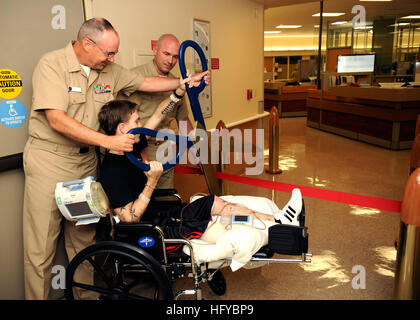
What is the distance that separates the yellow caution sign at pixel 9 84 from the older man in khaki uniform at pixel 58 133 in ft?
0.62

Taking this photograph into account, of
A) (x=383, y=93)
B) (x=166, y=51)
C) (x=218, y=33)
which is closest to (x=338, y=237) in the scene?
(x=166, y=51)

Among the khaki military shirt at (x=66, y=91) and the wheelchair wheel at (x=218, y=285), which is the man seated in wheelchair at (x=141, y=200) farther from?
the wheelchair wheel at (x=218, y=285)

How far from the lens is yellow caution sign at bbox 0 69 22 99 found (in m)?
1.94

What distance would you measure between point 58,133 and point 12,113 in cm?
32

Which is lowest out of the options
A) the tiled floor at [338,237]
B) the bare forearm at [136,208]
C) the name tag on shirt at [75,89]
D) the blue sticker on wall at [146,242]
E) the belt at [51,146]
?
the tiled floor at [338,237]

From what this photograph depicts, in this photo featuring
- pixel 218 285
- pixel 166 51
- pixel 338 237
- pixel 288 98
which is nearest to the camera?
pixel 218 285

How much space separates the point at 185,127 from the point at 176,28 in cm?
109

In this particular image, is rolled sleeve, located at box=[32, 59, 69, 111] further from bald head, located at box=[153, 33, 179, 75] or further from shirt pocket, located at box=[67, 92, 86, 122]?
bald head, located at box=[153, 33, 179, 75]

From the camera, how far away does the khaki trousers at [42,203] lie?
1.94 m

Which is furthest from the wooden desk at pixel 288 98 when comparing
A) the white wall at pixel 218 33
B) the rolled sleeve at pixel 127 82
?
the rolled sleeve at pixel 127 82

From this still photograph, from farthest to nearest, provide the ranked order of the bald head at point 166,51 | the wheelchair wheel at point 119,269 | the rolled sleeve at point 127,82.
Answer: the bald head at point 166,51, the rolled sleeve at point 127,82, the wheelchair wheel at point 119,269

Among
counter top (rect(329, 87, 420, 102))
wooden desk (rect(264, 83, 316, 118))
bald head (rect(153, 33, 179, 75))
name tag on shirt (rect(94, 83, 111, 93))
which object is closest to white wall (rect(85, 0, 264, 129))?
bald head (rect(153, 33, 179, 75))

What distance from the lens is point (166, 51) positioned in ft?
8.39

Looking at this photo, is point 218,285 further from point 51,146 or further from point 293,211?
point 51,146
